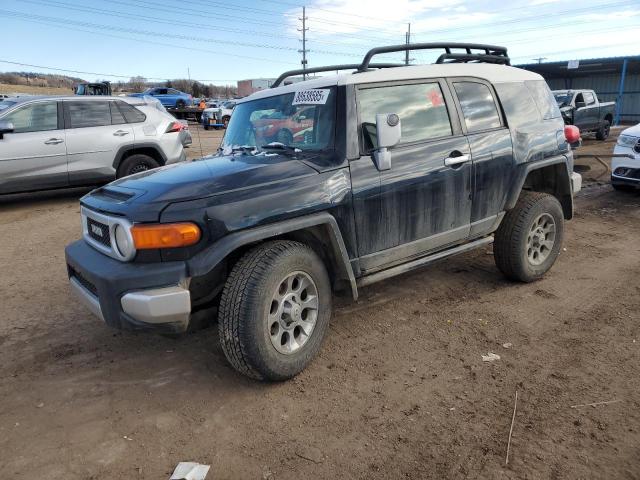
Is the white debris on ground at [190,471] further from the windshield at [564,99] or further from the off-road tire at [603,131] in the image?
the off-road tire at [603,131]

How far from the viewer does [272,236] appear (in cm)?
306

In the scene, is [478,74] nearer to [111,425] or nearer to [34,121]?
[111,425]

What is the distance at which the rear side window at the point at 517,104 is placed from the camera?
4.37 m

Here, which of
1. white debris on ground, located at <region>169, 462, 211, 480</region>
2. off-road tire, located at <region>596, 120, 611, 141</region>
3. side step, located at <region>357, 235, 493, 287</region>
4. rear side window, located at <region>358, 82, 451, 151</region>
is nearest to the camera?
white debris on ground, located at <region>169, 462, 211, 480</region>

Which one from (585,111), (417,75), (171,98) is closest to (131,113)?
(417,75)

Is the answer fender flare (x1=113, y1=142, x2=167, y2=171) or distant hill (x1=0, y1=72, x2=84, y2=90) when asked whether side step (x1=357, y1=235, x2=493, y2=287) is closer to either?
fender flare (x1=113, y1=142, x2=167, y2=171)

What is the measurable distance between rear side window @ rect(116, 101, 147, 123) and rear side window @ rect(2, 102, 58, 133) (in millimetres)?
1109

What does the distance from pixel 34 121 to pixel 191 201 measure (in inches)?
274

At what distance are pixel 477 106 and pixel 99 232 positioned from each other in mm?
3121

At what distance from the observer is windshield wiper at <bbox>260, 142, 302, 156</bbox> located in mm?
3576

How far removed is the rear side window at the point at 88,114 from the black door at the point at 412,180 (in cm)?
680

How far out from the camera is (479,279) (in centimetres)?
489

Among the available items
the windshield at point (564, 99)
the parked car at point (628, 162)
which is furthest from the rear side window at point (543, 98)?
the windshield at point (564, 99)

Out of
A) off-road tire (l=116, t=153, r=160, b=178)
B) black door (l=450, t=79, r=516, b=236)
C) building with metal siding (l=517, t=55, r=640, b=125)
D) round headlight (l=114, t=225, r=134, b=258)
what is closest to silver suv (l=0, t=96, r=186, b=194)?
off-road tire (l=116, t=153, r=160, b=178)
